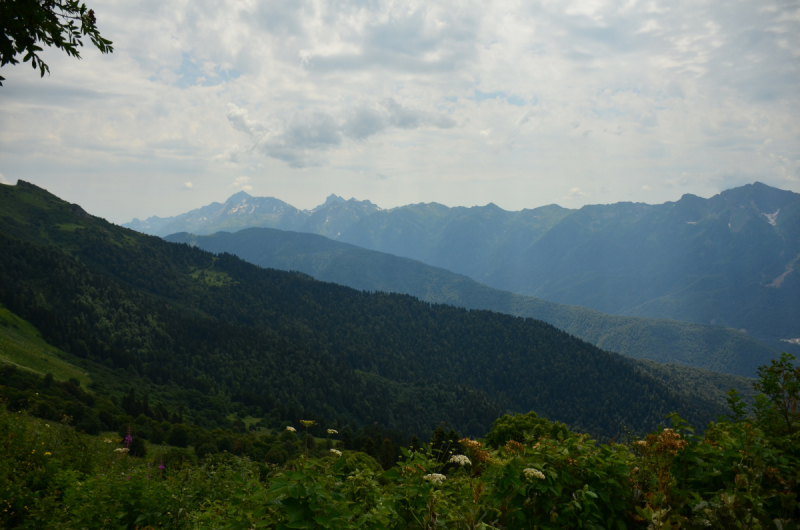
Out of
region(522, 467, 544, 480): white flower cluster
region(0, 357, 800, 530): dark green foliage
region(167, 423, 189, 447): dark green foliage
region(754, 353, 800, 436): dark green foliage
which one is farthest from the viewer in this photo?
region(167, 423, 189, 447): dark green foliage

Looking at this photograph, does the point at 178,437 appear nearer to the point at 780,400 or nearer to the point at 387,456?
the point at 387,456

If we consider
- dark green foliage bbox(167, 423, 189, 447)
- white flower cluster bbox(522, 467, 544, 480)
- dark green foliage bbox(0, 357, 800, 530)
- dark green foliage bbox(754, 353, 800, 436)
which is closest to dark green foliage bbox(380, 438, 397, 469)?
dark green foliage bbox(167, 423, 189, 447)

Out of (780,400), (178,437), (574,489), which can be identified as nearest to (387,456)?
(178,437)

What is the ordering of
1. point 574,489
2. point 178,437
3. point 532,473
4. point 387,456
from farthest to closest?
point 178,437, point 387,456, point 574,489, point 532,473

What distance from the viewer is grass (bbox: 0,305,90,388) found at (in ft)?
312

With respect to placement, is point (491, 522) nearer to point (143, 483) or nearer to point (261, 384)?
point (143, 483)

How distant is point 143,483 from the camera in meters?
12.6

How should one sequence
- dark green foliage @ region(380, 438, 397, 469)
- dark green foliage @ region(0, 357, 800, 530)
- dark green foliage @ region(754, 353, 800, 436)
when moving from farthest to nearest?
dark green foliage @ region(380, 438, 397, 469)
dark green foliage @ region(754, 353, 800, 436)
dark green foliage @ region(0, 357, 800, 530)

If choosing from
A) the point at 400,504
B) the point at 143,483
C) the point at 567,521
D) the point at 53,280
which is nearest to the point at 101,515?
the point at 143,483

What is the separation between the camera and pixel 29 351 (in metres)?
106

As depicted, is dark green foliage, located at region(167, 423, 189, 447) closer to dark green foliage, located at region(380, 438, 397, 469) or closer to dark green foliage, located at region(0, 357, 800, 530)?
dark green foliage, located at region(380, 438, 397, 469)

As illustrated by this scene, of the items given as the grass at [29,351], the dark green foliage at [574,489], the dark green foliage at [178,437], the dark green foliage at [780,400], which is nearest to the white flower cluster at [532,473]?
the dark green foliage at [574,489]

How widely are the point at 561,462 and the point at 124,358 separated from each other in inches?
7313

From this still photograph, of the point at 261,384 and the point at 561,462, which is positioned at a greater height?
the point at 561,462
